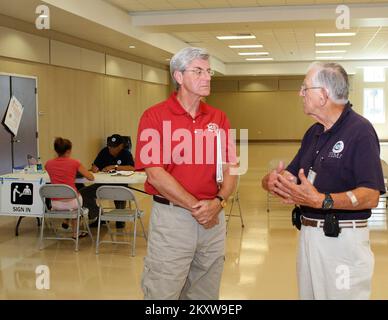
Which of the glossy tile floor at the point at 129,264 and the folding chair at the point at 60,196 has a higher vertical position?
the folding chair at the point at 60,196

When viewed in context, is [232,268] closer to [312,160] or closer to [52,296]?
[52,296]

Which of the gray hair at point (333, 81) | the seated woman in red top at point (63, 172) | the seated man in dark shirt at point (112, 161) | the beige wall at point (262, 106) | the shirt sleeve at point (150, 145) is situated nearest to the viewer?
the gray hair at point (333, 81)

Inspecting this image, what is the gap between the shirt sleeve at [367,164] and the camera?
2189 mm

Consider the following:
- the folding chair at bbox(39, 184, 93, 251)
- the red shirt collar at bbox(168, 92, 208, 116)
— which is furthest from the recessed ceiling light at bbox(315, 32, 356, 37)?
the red shirt collar at bbox(168, 92, 208, 116)

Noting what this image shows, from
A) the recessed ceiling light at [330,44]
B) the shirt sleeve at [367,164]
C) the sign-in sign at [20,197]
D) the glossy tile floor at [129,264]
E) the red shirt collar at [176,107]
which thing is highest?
the recessed ceiling light at [330,44]

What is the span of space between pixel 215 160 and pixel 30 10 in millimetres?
6445

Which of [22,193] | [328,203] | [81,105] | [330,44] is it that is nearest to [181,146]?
[328,203]

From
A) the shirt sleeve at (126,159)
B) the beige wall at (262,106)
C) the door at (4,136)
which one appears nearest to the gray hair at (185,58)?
the shirt sleeve at (126,159)

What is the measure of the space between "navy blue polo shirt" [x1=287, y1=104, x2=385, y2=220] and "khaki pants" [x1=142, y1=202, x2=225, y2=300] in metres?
0.51

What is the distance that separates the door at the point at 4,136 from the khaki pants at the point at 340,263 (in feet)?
24.1

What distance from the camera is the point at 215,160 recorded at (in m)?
2.58

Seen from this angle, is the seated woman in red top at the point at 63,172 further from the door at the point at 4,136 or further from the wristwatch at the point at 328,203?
the wristwatch at the point at 328,203

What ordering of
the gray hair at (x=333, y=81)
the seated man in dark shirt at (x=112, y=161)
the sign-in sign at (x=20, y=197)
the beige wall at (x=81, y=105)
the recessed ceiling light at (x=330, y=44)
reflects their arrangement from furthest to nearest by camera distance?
the recessed ceiling light at (x=330, y=44) → the beige wall at (x=81, y=105) → the seated man in dark shirt at (x=112, y=161) → the sign-in sign at (x=20, y=197) → the gray hair at (x=333, y=81)
